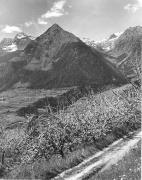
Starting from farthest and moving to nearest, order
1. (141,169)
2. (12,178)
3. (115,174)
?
(12,178) < (115,174) < (141,169)

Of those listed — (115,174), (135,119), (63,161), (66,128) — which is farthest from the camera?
(135,119)

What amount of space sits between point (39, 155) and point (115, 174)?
58.2 ft

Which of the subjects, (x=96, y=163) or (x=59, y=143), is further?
(x=59, y=143)

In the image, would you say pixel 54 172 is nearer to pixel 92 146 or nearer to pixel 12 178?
pixel 12 178

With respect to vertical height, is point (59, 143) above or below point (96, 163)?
above

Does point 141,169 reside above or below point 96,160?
above

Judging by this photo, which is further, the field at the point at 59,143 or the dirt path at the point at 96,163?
the field at the point at 59,143

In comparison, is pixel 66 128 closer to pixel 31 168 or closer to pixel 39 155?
pixel 39 155

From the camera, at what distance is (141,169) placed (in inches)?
749

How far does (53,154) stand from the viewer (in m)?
37.8

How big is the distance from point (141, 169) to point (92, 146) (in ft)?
62.2

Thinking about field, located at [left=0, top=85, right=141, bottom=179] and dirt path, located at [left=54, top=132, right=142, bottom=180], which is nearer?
dirt path, located at [left=54, top=132, right=142, bottom=180]

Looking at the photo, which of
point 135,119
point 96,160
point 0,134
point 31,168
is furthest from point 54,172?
point 135,119

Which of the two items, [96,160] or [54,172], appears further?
[96,160]
